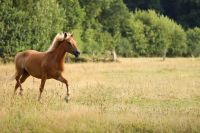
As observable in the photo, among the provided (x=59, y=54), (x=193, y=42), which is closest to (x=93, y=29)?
(x=193, y=42)

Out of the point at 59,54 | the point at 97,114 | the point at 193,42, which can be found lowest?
the point at 193,42

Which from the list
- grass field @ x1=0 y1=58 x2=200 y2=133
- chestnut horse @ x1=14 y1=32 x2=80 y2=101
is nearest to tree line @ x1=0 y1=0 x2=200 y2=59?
grass field @ x1=0 y1=58 x2=200 y2=133

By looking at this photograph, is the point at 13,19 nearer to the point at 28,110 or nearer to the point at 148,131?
the point at 28,110

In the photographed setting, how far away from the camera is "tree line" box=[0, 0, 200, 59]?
152 feet

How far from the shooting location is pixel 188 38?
102 metres

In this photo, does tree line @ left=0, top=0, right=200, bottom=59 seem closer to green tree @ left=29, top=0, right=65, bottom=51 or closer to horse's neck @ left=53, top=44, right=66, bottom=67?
green tree @ left=29, top=0, right=65, bottom=51

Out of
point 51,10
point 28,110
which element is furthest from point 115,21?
point 28,110

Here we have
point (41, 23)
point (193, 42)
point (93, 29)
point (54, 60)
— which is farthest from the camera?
point (193, 42)

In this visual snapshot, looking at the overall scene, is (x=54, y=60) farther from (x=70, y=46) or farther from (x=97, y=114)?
(x=97, y=114)

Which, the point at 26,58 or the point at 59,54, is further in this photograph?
the point at 26,58

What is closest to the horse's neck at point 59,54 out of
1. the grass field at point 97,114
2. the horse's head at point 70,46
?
the horse's head at point 70,46

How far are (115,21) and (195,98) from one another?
66117mm

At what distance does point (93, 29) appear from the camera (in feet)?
268

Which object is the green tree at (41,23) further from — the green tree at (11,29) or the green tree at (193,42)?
the green tree at (193,42)
